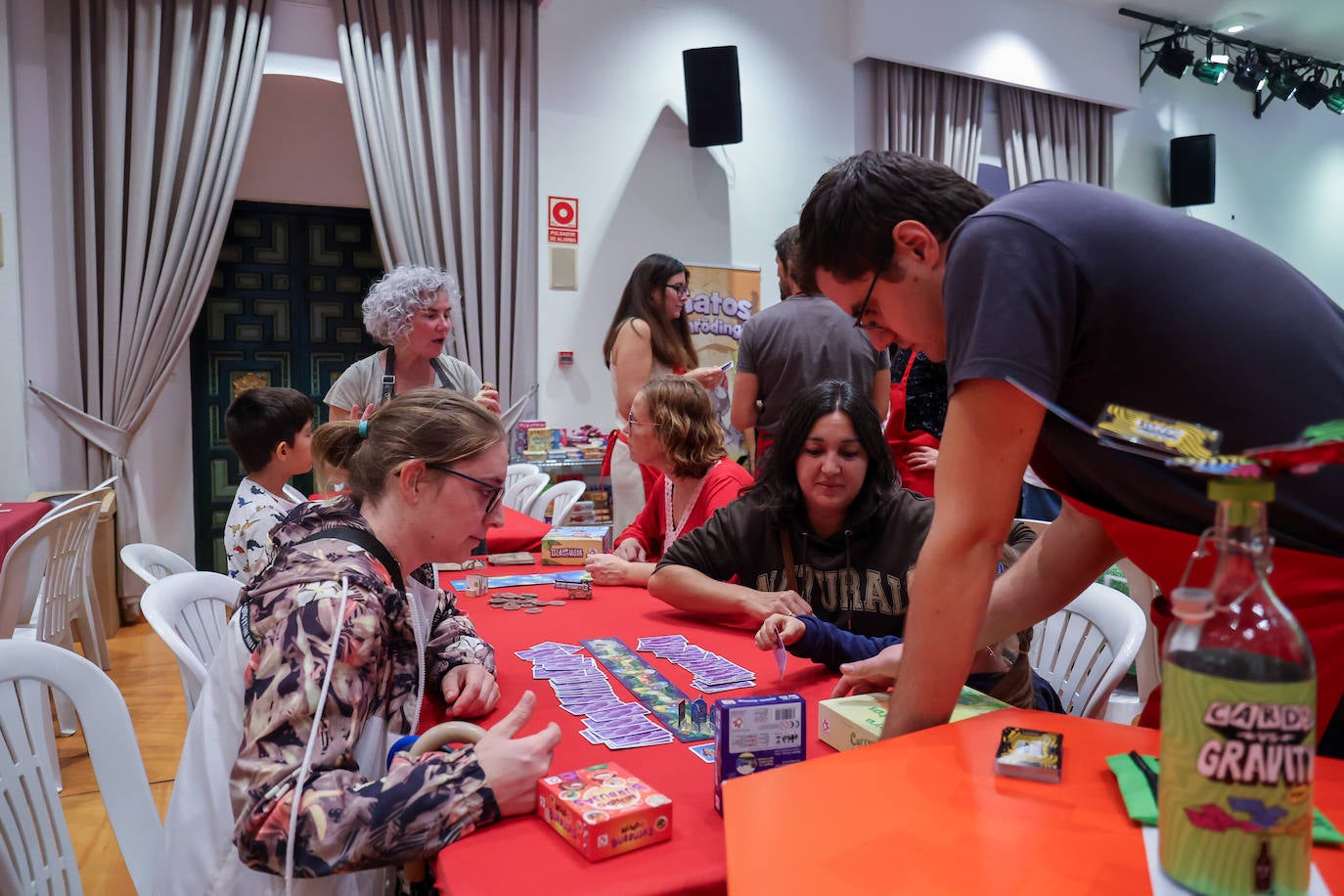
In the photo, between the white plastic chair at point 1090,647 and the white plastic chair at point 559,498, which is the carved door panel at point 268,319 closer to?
the white plastic chair at point 559,498

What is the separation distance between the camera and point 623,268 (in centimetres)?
640

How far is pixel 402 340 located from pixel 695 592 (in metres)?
2.19

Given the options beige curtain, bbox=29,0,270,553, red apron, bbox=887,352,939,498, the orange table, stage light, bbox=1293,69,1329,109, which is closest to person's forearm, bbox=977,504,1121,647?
the orange table

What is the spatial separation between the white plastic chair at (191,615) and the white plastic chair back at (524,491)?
2271mm

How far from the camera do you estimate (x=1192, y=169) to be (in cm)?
844

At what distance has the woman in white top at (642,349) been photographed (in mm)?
4402

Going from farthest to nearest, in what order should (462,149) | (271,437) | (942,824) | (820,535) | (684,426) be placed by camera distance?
1. (462,149)
2. (271,437)
3. (684,426)
4. (820,535)
5. (942,824)

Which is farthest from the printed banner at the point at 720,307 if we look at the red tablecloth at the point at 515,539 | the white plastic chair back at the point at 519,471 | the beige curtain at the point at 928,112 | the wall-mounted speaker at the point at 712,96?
the red tablecloth at the point at 515,539

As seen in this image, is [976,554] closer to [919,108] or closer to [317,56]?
[317,56]

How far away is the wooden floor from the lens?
2676mm

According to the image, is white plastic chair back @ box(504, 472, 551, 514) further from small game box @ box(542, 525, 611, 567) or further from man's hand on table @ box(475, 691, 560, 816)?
man's hand on table @ box(475, 691, 560, 816)

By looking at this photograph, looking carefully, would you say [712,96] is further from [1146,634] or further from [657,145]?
[1146,634]

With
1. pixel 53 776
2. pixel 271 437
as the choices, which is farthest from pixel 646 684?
pixel 271 437

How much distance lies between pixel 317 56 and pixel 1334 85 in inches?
370
